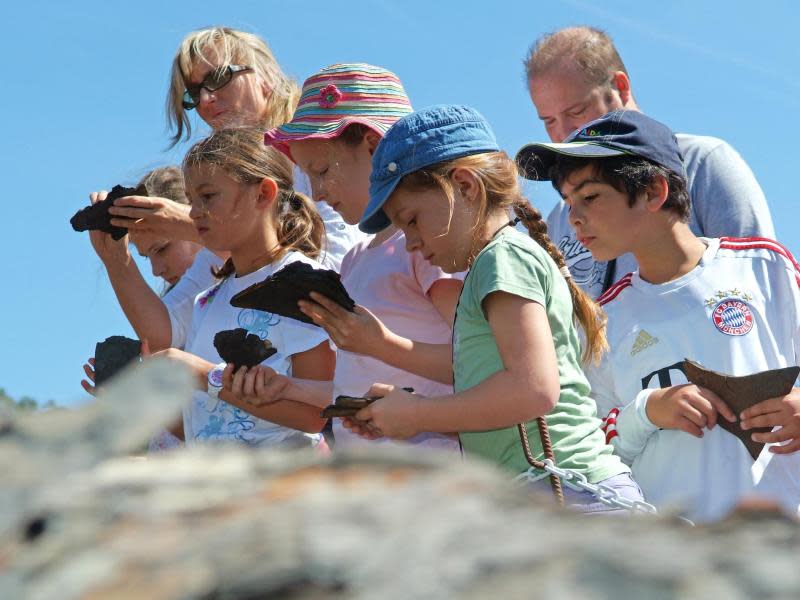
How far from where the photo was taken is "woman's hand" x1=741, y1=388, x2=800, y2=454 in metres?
3.44

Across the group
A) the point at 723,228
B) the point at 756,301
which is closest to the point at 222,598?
the point at 756,301

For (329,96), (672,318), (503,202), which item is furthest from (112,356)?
Result: (672,318)

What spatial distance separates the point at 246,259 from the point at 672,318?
196 centimetres

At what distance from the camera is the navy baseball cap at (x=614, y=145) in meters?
4.13

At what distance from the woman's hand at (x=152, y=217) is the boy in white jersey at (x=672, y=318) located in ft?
5.83

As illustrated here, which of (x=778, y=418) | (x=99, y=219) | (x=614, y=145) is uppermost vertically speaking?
(x=99, y=219)

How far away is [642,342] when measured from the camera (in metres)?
3.94

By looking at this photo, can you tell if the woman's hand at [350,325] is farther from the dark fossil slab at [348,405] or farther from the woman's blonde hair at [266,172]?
the woman's blonde hair at [266,172]

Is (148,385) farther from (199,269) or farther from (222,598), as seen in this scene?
(199,269)

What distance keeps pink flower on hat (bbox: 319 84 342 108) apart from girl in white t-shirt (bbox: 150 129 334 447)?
452 millimetres

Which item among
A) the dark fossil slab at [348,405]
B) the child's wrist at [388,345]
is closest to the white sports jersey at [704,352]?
the child's wrist at [388,345]

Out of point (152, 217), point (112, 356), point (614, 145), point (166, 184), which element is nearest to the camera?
point (614, 145)

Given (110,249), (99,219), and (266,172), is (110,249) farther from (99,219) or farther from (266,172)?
(266,172)

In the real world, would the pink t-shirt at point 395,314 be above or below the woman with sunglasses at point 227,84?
below
